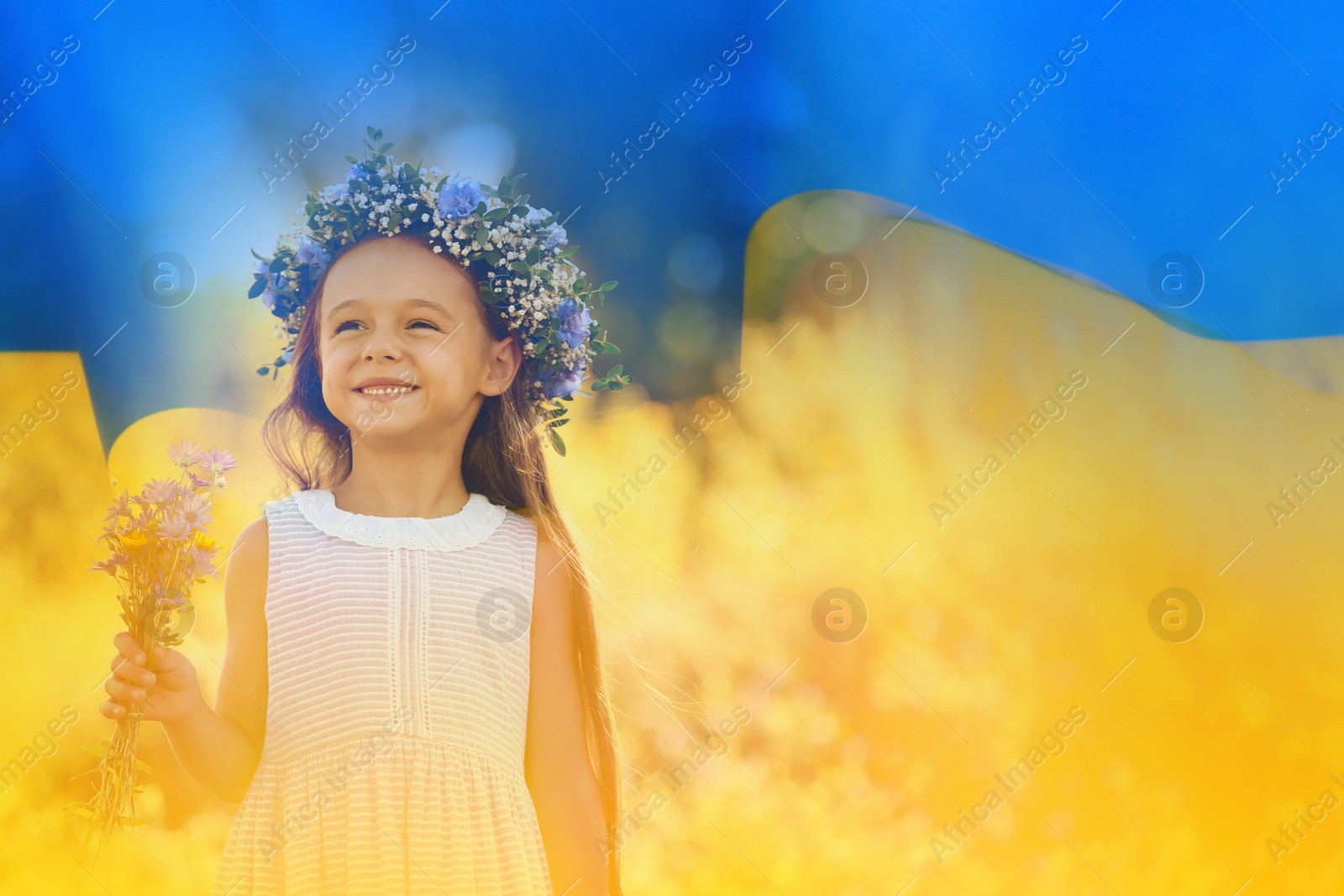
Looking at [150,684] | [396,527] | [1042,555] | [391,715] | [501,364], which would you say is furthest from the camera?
[1042,555]

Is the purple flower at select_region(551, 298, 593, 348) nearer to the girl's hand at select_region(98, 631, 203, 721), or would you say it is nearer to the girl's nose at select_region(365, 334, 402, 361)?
the girl's nose at select_region(365, 334, 402, 361)

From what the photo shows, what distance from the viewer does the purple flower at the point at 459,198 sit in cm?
200

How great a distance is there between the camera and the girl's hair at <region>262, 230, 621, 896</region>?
2.05m

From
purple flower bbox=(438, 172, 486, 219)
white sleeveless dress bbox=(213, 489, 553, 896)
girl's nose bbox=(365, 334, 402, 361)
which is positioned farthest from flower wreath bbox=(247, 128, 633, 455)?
white sleeveless dress bbox=(213, 489, 553, 896)

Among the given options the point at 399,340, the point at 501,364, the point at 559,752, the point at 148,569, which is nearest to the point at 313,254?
the point at 399,340

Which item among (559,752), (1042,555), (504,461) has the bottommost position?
(559,752)

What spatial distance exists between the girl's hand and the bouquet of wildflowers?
16mm

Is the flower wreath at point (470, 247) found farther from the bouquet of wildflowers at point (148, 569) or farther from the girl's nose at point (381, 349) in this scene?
the bouquet of wildflowers at point (148, 569)

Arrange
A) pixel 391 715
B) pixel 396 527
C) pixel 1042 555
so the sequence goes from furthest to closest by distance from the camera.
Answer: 1. pixel 1042 555
2. pixel 396 527
3. pixel 391 715

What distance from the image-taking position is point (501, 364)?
2.07m

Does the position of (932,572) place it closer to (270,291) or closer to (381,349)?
(381,349)

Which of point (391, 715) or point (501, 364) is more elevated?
point (501, 364)

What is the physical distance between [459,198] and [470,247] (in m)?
0.09

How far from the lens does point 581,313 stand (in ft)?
6.87
